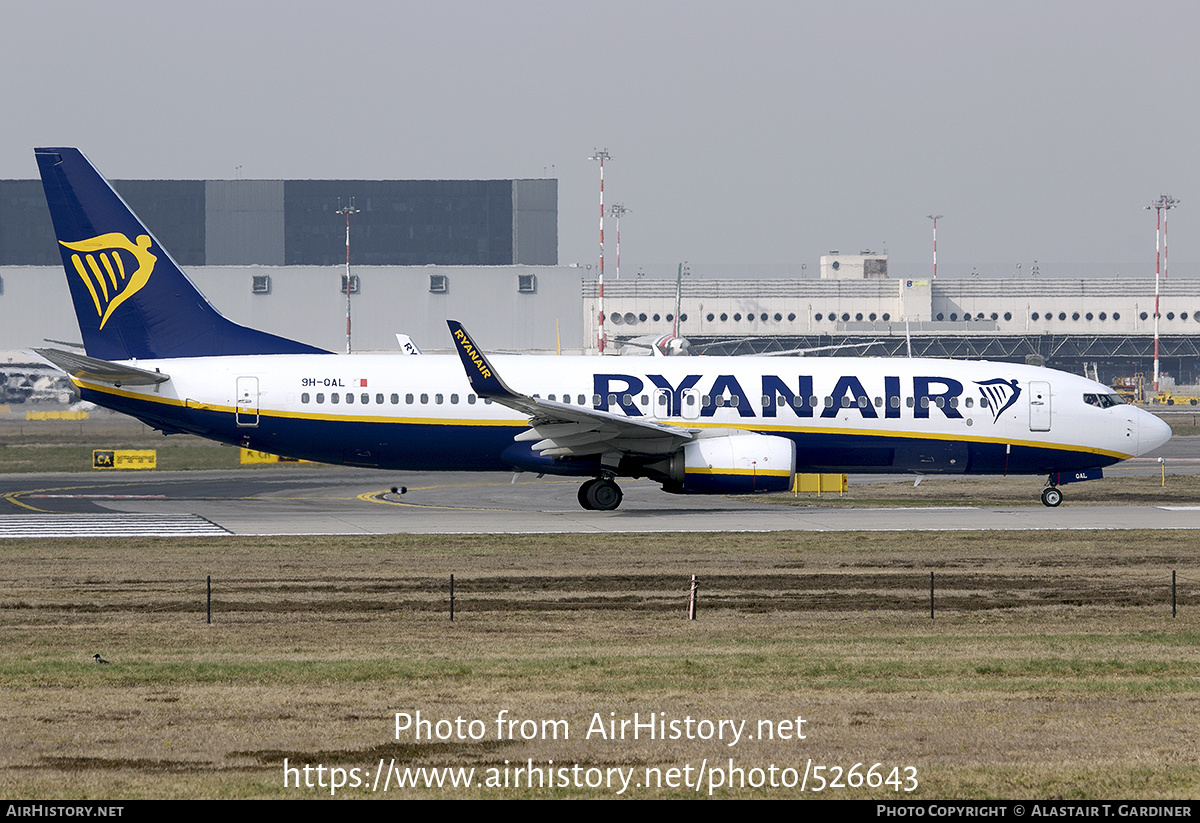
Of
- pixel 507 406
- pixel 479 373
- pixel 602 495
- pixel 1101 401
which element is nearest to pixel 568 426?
pixel 507 406

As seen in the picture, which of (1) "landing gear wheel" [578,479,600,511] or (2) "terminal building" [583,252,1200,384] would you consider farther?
(2) "terminal building" [583,252,1200,384]

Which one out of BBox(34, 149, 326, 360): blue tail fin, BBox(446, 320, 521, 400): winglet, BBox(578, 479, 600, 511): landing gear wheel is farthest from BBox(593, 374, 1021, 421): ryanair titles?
BBox(34, 149, 326, 360): blue tail fin

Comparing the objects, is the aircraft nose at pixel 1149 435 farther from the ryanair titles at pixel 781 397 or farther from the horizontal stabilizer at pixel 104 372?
the horizontal stabilizer at pixel 104 372

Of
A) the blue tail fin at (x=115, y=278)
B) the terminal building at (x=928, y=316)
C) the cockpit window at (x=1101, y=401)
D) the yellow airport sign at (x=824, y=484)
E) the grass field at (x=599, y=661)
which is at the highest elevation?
the terminal building at (x=928, y=316)

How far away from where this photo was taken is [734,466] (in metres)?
33.8

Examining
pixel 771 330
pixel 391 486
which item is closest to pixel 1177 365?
pixel 771 330

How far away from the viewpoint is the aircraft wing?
32594 millimetres

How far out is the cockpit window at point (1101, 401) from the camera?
37.1m

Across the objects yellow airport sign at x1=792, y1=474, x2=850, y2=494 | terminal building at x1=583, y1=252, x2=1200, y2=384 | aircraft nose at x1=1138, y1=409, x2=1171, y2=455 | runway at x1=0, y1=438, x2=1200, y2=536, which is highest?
terminal building at x1=583, y1=252, x2=1200, y2=384

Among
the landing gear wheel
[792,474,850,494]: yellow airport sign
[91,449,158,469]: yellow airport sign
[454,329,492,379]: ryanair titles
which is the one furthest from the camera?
[91,449,158,469]: yellow airport sign

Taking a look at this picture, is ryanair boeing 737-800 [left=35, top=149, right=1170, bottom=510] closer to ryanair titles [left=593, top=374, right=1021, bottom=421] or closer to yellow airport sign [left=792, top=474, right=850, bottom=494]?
ryanair titles [left=593, top=374, right=1021, bottom=421]

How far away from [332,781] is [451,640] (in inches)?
287

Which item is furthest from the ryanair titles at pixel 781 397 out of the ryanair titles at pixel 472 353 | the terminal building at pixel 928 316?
the terminal building at pixel 928 316

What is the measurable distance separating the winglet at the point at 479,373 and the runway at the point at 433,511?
3334mm
